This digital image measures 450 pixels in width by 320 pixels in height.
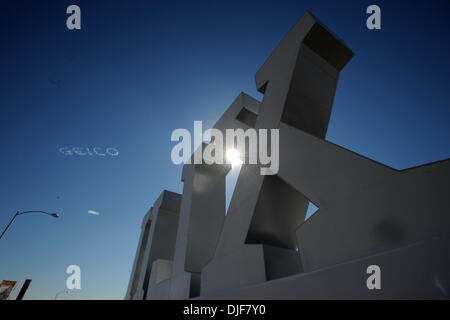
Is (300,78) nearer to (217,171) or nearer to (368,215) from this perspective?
(368,215)

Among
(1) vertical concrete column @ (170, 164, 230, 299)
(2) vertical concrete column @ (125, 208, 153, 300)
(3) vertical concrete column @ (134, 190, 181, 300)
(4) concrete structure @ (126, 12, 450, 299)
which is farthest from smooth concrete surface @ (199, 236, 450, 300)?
(2) vertical concrete column @ (125, 208, 153, 300)

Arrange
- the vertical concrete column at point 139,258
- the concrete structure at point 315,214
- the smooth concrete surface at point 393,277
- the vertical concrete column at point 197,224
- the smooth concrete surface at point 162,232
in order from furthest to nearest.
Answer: the vertical concrete column at point 139,258 < the smooth concrete surface at point 162,232 < the vertical concrete column at point 197,224 < the concrete structure at point 315,214 < the smooth concrete surface at point 393,277

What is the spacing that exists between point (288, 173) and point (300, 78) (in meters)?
2.61

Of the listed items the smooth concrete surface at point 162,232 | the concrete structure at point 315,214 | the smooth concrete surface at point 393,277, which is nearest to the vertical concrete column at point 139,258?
the smooth concrete surface at point 162,232

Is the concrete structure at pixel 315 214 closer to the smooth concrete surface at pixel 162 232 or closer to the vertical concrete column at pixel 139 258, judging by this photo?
the smooth concrete surface at pixel 162 232

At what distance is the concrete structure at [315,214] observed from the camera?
2.54m

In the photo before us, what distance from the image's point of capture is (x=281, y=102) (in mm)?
5535

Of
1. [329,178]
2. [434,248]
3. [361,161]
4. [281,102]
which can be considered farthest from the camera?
[281,102]

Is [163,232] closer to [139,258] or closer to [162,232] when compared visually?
[162,232]

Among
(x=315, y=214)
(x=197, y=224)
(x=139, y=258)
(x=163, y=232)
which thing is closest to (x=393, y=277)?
(x=315, y=214)

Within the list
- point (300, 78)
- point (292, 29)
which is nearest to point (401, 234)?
point (300, 78)

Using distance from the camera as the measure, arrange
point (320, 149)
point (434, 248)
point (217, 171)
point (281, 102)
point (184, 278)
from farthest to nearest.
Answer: point (217, 171) < point (184, 278) < point (281, 102) < point (320, 149) < point (434, 248)

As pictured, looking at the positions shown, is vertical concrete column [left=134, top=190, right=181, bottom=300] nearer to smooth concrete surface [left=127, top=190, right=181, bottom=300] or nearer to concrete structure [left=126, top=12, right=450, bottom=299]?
smooth concrete surface [left=127, top=190, right=181, bottom=300]

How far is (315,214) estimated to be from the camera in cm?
397
